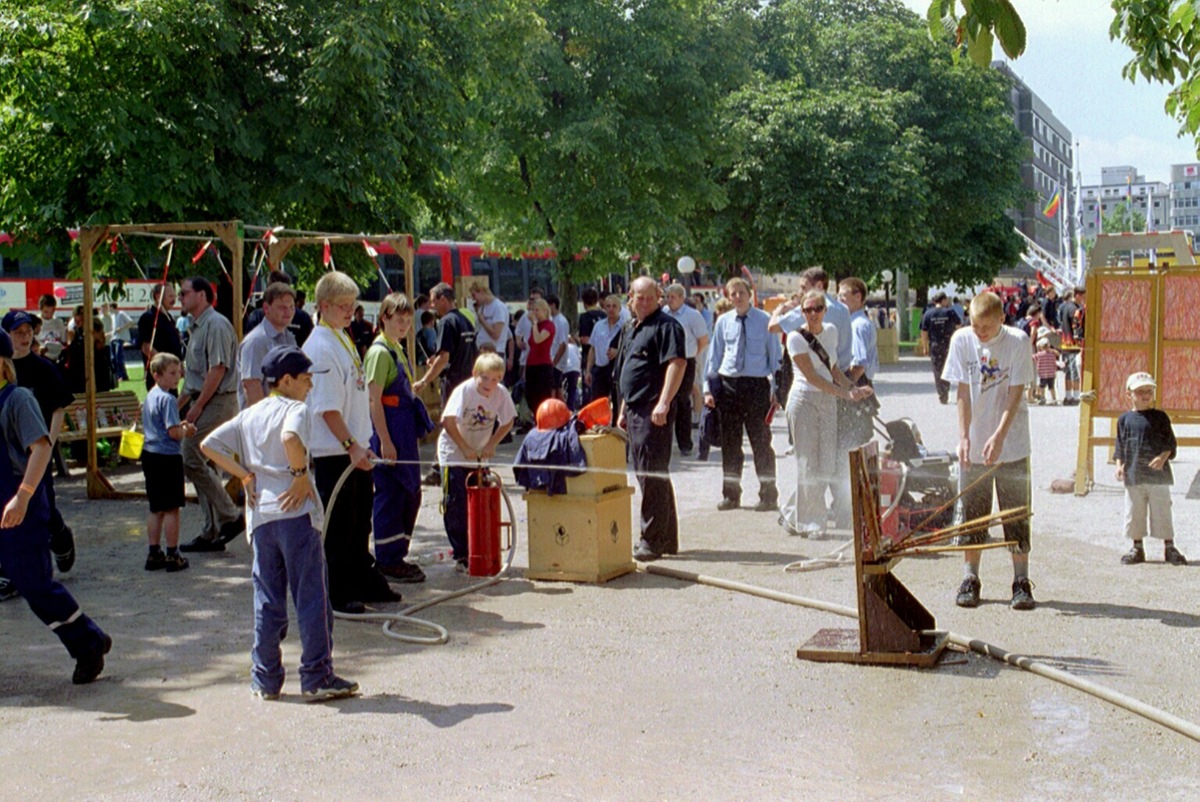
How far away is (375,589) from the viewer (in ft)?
26.4

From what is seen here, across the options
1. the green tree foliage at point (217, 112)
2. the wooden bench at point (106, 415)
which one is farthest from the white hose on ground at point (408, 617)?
the wooden bench at point (106, 415)

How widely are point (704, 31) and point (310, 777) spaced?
2709cm

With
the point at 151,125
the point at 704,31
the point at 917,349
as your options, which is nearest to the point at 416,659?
the point at 151,125

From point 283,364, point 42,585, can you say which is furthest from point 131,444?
point 283,364

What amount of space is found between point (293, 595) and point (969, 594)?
3.84 metres

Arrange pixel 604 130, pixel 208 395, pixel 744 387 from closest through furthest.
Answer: pixel 208 395 < pixel 744 387 < pixel 604 130

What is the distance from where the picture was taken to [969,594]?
777 cm

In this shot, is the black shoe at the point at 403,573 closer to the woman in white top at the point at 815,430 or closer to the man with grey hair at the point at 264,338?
the man with grey hair at the point at 264,338

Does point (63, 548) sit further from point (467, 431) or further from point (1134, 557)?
point (1134, 557)

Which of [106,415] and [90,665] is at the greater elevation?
[106,415]

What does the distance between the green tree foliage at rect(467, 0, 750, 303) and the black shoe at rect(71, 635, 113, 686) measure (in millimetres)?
21542

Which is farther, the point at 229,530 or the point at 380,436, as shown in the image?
the point at 229,530

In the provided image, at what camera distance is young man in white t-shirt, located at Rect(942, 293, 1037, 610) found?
7.71 metres

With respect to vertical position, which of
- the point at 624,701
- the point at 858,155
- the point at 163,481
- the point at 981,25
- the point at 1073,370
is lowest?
the point at 624,701
